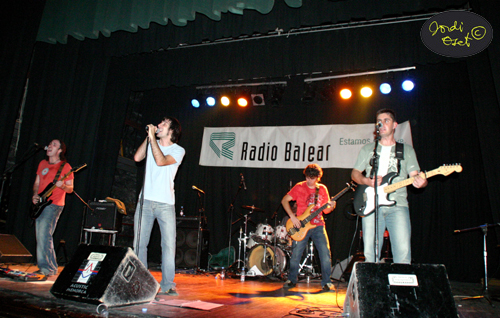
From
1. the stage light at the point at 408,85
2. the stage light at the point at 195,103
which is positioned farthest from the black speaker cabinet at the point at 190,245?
the stage light at the point at 408,85

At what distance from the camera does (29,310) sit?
8.56ft

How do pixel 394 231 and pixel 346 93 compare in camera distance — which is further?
pixel 346 93

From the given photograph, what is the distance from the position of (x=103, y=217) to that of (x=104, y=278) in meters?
3.88

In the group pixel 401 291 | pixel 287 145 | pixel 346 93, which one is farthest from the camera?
pixel 287 145

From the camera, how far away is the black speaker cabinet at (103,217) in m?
6.25

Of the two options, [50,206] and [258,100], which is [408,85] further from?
[50,206]

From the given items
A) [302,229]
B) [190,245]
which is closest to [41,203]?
[190,245]

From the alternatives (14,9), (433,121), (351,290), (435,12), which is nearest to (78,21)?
(14,9)

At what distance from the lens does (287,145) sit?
8164 millimetres

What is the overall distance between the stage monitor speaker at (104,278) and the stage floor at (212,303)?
3.5 inches

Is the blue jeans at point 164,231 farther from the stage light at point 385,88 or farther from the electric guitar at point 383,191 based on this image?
the stage light at point 385,88

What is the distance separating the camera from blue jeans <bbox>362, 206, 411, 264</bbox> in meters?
3.06

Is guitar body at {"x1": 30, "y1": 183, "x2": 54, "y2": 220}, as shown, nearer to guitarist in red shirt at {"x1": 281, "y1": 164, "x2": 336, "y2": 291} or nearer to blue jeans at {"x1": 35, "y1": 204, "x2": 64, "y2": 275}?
blue jeans at {"x1": 35, "y1": 204, "x2": 64, "y2": 275}

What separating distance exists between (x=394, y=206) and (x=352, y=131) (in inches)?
186
